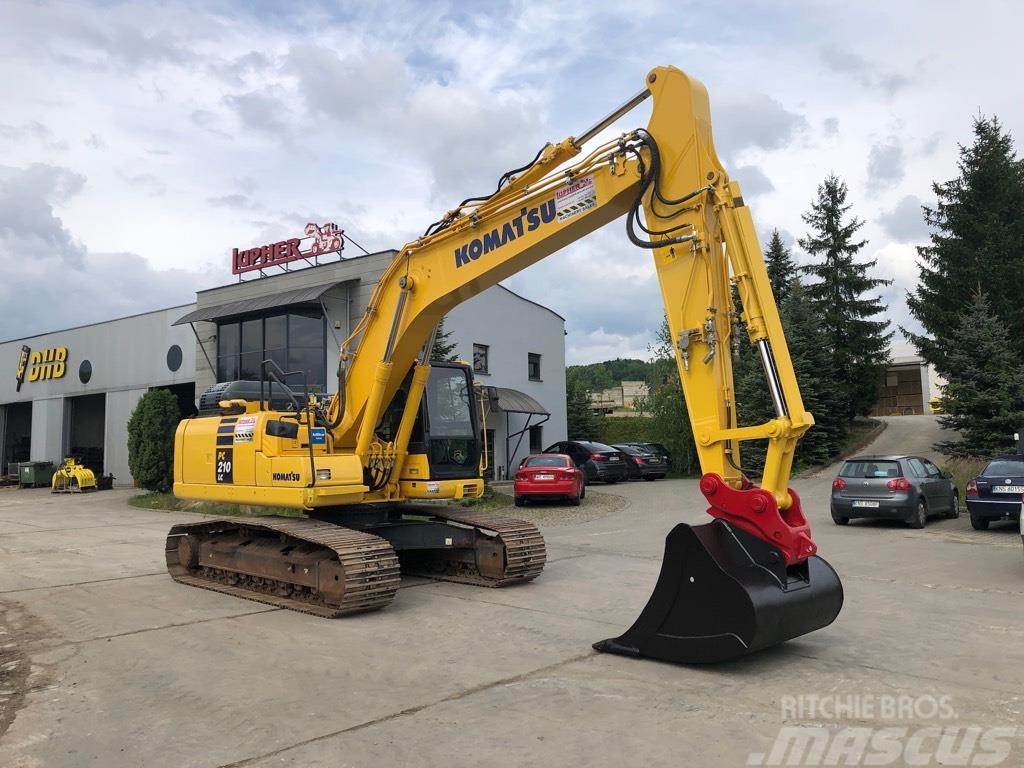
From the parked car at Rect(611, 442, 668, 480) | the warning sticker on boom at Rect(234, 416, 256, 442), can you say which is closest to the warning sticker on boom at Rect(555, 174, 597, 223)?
the warning sticker on boom at Rect(234, 416, 256, 442)

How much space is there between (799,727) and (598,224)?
177 inches

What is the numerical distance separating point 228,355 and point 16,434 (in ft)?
69.2

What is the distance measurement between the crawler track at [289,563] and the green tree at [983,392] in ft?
67.8

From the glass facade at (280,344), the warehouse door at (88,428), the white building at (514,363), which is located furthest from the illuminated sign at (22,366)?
the white building at (514,363)

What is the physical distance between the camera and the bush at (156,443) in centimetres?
2423

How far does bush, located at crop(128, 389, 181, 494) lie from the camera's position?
79.5 ft

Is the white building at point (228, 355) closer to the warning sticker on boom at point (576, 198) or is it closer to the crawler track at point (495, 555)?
the crawler track at point (495, 555)

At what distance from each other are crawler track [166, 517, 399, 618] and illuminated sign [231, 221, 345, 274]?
1482cm

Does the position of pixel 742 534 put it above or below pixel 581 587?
above

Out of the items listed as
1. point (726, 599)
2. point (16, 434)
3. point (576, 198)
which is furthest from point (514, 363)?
point (16, 434)

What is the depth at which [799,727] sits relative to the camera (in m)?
4.70

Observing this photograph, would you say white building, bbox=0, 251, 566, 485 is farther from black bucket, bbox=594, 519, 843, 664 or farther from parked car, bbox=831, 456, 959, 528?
black bucket, bbox=594, 519, 843, 664

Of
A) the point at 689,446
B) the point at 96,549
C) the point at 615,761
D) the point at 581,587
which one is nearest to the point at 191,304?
the point at 96,549

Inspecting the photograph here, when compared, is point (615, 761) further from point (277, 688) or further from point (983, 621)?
point (983, 621)
